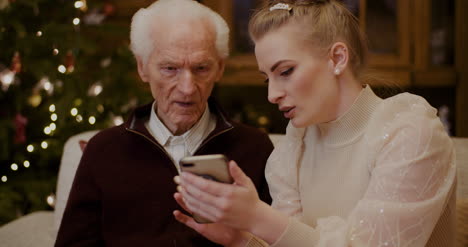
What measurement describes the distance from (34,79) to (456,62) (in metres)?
2.54

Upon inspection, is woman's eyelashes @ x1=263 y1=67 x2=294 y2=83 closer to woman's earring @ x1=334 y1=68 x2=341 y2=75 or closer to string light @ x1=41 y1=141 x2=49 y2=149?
woman's earring @ x1=334 y1=68 x2=341 y2=75

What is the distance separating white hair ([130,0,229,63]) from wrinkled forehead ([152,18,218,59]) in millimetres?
22

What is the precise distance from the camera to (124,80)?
3033 mm

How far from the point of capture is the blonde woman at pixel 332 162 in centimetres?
117

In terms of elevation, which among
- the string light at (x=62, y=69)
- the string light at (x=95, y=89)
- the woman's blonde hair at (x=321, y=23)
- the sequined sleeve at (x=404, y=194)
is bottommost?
the string light at (x=95, y=89)

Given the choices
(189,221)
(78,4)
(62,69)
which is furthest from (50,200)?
(189,221)

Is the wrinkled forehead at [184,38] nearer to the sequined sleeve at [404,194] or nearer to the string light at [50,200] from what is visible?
the sequined sleeve at [404,194]

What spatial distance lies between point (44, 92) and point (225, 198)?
6.56ft

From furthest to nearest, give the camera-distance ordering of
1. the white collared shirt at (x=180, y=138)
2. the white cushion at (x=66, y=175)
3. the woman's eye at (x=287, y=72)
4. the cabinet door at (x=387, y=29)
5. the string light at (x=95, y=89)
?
the cabinet door at (x=387, y=29)
the string light at (x=95, y=89)
the white cushion at (x=66, y=175)
the white collared shirt at (x=180, y=138)
the woman's eye at (x=287, y=72)

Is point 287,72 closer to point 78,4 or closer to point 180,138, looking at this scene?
point 180,138

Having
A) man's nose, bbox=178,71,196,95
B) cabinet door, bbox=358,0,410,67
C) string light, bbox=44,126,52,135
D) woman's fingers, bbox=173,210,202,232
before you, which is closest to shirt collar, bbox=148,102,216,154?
man's nose, bbox=178,71,196,95

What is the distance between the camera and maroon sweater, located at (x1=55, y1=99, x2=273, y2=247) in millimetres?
1688

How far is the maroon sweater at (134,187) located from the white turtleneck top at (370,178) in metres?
0.27

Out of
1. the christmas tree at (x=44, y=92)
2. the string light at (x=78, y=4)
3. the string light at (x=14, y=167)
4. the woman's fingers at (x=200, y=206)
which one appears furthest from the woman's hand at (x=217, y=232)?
the string light at (x=78, y=4)
